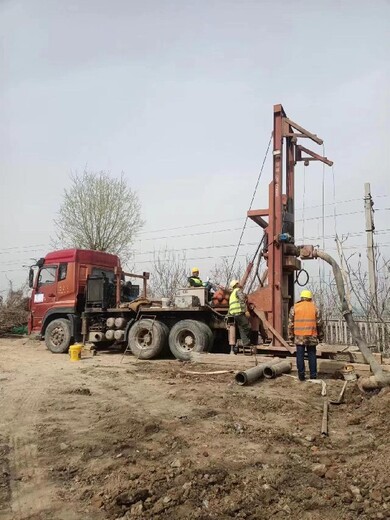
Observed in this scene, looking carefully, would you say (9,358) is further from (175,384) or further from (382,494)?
(382,494)

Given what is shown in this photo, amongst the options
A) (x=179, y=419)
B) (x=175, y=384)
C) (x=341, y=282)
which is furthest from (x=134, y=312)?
(x=179, y=419)

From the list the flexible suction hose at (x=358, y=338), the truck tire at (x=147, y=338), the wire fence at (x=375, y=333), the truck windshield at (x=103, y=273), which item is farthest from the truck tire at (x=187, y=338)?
the wire fence at (x=375, y=333)

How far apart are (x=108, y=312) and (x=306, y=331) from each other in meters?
7.24

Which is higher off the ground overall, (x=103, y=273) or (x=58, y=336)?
(x=103, y=273)

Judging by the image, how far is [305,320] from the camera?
358 inches

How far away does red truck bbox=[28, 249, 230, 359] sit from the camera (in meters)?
12.5

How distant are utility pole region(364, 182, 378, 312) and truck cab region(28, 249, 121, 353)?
304 inches

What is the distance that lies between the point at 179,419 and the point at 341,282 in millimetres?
5060

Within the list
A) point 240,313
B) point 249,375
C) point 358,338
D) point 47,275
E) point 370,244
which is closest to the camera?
point 249,375

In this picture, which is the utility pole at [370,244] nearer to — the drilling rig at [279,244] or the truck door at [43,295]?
the drilling rig at [279,244]

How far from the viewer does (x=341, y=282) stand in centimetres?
977

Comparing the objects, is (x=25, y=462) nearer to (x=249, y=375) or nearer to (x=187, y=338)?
(x=249, y=375)

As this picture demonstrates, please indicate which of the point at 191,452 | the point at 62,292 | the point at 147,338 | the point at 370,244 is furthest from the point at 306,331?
the point at 62,292

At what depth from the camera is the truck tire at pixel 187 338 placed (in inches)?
474
